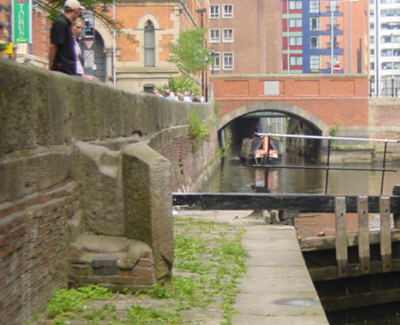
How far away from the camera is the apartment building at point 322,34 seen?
299 feet

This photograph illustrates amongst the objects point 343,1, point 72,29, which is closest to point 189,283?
point 72,29

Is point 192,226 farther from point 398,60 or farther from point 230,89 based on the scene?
point 398,60

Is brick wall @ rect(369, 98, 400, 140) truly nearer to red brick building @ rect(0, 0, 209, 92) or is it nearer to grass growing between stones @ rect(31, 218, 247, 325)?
red brick building @ rect(0, 0, 209, 92)

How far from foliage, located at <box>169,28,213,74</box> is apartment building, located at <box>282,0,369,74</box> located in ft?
162

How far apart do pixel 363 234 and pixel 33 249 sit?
680 cm

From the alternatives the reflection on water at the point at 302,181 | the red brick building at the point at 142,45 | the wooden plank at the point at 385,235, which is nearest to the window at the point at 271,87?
the reflection on water at the point at 302,181

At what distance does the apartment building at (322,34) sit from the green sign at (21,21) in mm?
74558

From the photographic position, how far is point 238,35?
270ft

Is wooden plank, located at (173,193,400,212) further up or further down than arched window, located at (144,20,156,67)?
further down

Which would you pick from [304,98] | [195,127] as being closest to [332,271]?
[195,127]

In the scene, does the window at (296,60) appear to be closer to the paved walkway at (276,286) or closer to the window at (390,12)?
the window at (390,12)

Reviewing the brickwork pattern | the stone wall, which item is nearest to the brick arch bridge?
the stone wall

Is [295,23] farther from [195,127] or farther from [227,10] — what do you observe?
[195,127]

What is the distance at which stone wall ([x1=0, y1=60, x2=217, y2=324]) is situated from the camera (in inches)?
189
